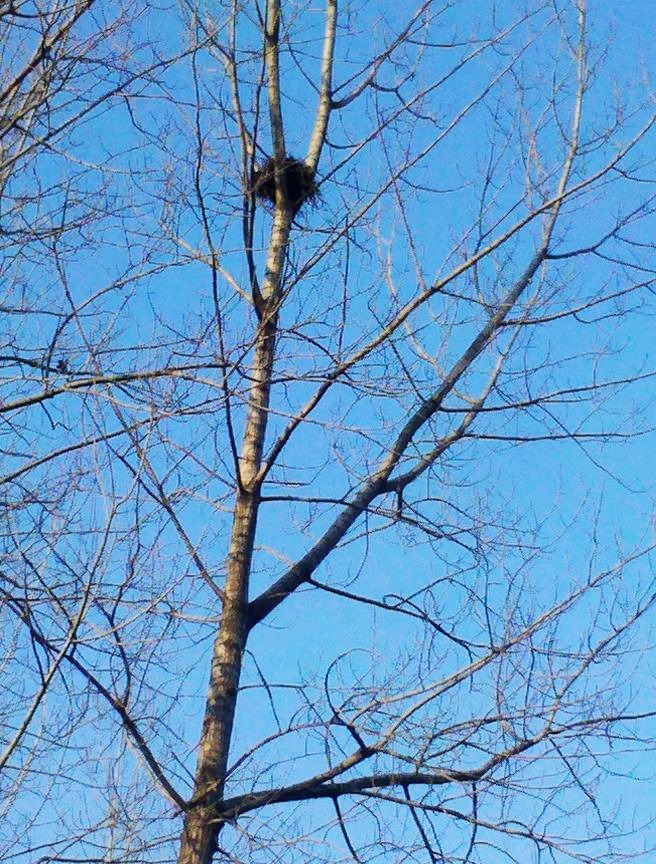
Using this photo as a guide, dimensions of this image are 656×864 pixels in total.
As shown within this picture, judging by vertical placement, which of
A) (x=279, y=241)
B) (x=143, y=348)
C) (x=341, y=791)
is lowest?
(x=341, y=791)

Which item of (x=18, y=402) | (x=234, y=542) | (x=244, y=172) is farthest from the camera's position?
(x=244, y=172)

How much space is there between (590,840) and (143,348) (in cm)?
212

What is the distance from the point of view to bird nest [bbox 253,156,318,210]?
5488 millimetres

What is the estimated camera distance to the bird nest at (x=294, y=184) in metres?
5.49

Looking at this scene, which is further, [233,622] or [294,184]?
[294,184]

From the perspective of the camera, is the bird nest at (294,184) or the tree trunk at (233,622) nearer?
the tree trunk at (233,622)

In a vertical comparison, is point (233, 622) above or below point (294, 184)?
below

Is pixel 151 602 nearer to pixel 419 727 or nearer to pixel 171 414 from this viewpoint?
pixel 171 414

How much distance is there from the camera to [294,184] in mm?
5586

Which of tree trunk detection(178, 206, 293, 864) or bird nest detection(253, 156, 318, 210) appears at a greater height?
bird nest detection(253, 156, 318, 210)

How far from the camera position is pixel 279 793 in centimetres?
411

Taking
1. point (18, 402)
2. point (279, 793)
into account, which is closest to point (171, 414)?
point (18, 402)

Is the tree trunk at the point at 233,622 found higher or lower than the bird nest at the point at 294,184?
lower

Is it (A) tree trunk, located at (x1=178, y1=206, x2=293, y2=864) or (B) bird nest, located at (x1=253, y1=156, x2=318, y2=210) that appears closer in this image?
(A) tree trunk, located at (x1=178, y1=206, x2=293, y2=864)
